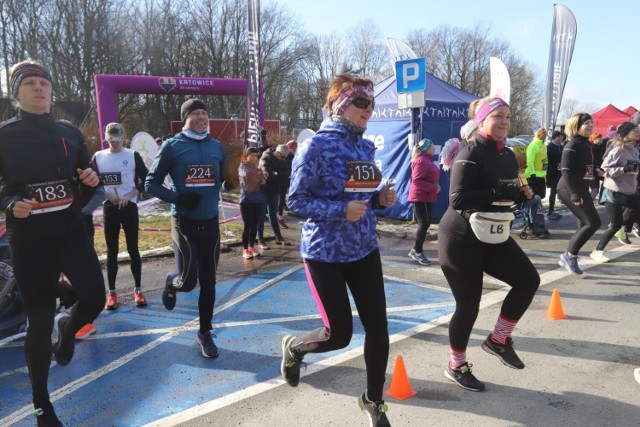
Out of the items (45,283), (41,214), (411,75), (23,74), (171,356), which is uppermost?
(411,75)

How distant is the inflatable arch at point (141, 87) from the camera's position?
646 inches

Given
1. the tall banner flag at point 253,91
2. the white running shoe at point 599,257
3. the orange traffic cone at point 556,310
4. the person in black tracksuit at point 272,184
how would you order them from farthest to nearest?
the tall banner flag at point 253,91 < the person in black tracksuit at point 272,184 < the white running shoe at point 599,257 < the orange traffic cone at point 556,310

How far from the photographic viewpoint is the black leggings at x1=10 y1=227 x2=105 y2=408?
284 cm

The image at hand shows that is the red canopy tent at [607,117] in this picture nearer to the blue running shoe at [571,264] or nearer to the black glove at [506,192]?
the blue running shoe at [571,264]

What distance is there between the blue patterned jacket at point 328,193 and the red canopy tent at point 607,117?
3003cm

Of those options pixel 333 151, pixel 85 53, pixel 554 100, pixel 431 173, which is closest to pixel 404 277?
pixel 431 173

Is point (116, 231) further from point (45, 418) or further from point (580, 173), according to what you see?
→ point (580, 173)

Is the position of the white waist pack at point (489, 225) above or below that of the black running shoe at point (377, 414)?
above

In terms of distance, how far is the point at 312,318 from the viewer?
4.96 m

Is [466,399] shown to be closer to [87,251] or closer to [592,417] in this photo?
[592,417]

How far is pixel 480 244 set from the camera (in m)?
3.30

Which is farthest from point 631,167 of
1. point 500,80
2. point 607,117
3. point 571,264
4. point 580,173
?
point 607,117

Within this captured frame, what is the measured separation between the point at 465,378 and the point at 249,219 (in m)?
5.12

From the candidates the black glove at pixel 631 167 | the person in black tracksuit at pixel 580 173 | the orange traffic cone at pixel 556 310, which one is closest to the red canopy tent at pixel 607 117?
the black glove at pixel 631 167
